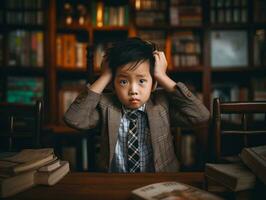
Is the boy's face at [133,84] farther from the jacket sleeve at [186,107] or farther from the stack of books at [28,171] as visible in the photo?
the stack of books at [28,171]

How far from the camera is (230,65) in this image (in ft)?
9.15

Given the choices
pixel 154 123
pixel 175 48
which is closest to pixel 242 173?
pixel 154 123

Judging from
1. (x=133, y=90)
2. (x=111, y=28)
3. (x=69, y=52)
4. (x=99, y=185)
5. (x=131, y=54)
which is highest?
(x=111, y=28)

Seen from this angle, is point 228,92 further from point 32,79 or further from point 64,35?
point 32,79

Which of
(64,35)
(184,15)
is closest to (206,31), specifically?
(184,15)

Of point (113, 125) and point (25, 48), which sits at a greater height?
point (25, 48)

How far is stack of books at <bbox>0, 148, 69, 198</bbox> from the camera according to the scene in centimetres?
77

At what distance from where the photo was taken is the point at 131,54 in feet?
3.99

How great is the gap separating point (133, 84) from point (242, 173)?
0.54m

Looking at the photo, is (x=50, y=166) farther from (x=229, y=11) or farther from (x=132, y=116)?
(x=229, y=11)

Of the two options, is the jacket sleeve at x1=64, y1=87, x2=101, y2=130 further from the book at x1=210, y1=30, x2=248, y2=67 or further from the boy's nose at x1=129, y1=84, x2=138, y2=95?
the book at x1=210, y1=30, x2=248, y2=67

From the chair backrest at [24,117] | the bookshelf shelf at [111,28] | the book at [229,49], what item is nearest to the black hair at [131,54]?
the chair backrest at [24,117]

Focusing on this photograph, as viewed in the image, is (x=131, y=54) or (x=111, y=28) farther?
(x=111, y=28)

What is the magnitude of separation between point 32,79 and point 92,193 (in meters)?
A: 2.13
